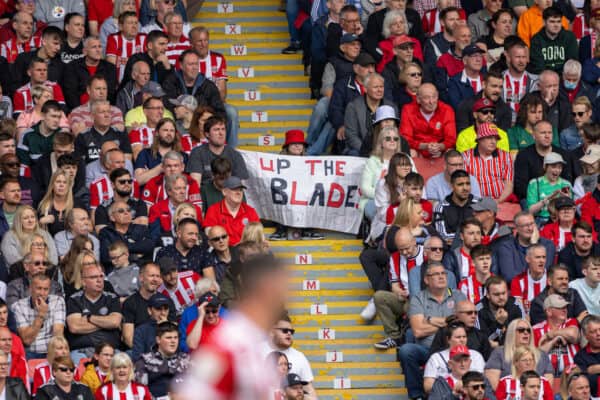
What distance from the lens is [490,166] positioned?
1861 cm

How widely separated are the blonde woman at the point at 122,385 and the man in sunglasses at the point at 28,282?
1413 mm

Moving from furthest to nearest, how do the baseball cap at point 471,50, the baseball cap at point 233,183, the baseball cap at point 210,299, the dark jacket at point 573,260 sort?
the baseball cap at point 471,50 < the dark jacket at point 573,260 < the baseball cap at point 233,183 < the baseball cap at point 210,299

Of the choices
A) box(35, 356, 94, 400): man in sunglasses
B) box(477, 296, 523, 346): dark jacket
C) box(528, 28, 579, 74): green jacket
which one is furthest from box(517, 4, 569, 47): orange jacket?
box(35, 356, 94, 400): man in sunglasses

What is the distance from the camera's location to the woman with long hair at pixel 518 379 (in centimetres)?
1595

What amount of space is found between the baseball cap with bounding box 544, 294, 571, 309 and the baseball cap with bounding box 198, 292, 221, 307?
11.2 ft

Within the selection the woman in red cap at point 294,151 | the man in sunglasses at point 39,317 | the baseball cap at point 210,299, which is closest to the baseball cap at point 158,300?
the baseball cap at point 210,299

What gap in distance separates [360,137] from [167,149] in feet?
7.12

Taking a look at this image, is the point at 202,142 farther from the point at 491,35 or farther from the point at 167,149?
the point at 491,35

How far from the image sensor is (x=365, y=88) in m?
19.2

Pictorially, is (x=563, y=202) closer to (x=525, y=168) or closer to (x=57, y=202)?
(x=525, y=168)

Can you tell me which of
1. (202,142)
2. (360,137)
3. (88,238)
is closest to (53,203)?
(88,238)

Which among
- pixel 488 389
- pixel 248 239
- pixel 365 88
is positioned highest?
pixel 365 88

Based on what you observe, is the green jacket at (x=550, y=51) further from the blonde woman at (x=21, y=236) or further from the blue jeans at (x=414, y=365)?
the blonde woman at (x=21, y=236)

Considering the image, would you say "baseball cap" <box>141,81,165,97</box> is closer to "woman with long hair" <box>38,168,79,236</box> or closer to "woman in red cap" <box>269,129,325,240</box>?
"woman in red cap" <box>269,129,325,240</box>
